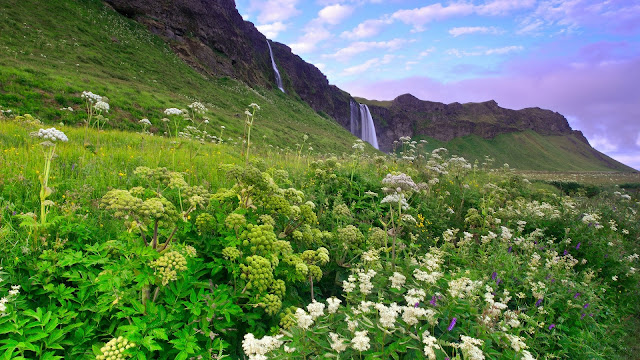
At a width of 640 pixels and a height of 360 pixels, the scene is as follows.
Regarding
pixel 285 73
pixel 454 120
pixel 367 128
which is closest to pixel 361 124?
pixel 367 128

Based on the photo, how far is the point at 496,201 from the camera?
359 inches

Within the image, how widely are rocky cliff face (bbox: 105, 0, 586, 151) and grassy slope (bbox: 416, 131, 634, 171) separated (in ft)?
24.3

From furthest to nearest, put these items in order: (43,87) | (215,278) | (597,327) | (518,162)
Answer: (518,162) → (43,87) → (597,327) → (215,278)

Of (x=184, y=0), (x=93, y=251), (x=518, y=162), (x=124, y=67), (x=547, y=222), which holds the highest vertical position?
(x=184, y=0)

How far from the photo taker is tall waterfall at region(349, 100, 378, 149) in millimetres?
116750

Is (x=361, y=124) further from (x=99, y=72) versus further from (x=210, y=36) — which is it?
(x=99, y=72)

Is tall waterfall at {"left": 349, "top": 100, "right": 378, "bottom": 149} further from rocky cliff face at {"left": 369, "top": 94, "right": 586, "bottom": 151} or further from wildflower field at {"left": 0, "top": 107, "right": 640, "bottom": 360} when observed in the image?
wildflower field at {"left": 0, "top": 107, "right": 640, "bottom": 360}

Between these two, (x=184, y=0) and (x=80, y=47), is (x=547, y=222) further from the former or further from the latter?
(x=184, y=0)

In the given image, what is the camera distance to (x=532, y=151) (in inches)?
5640

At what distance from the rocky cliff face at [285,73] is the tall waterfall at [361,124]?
366cm

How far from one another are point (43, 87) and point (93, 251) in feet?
75.5

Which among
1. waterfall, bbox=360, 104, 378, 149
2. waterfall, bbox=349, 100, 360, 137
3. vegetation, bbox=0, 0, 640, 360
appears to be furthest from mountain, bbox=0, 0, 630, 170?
waterfall, bbox=360, 104, 378, 149

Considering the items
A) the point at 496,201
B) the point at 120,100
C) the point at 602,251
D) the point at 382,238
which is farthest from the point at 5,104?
the point at 602,251

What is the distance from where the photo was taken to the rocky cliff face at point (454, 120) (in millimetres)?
161250
